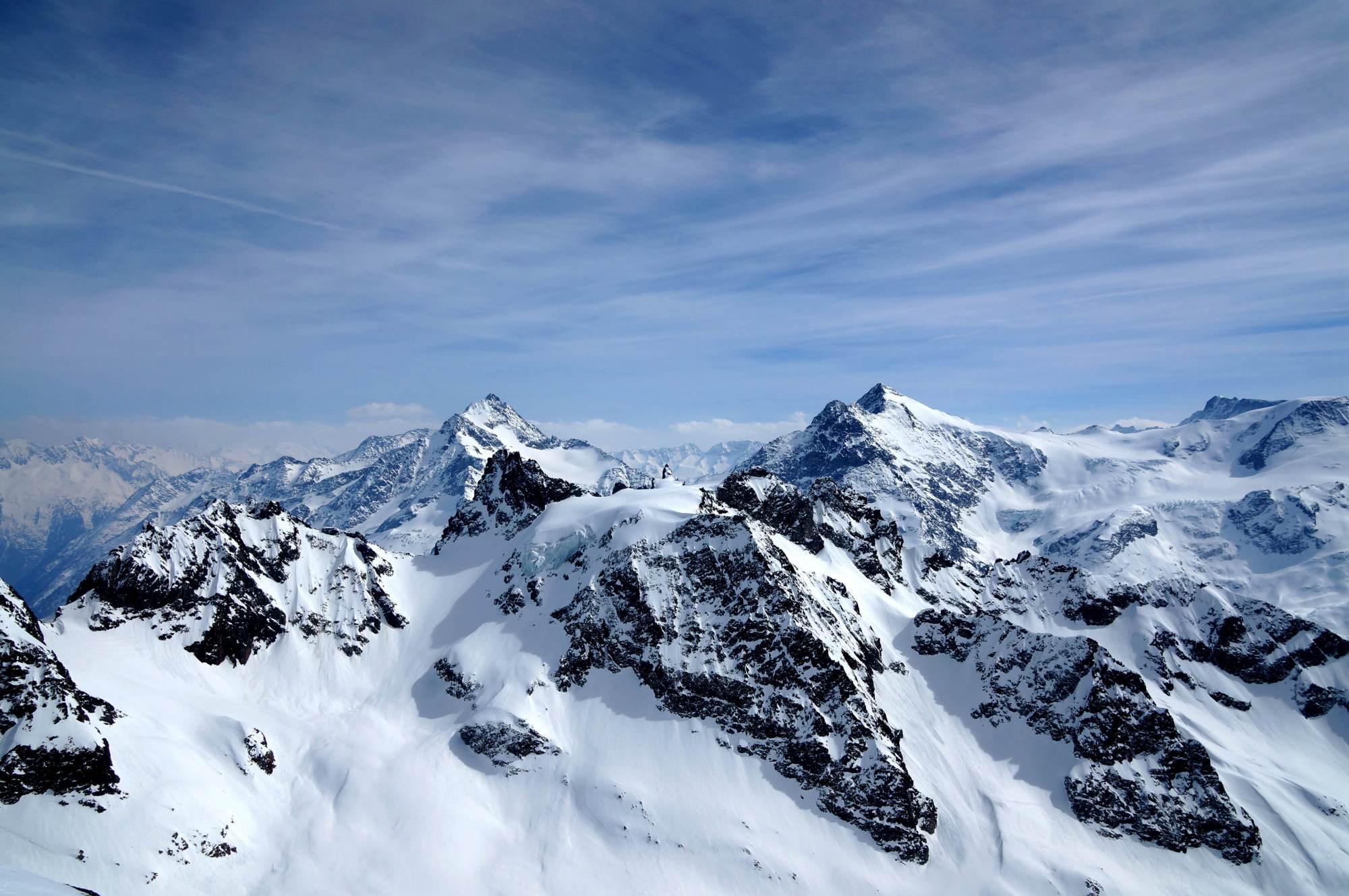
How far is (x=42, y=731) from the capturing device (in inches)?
3632

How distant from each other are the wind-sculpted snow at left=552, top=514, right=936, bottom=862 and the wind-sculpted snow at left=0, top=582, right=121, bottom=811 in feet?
234

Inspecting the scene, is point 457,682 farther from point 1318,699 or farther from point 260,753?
point 1318,699

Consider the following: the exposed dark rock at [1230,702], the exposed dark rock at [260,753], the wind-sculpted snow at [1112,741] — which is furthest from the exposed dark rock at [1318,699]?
the exposed dark rock at [260,753]

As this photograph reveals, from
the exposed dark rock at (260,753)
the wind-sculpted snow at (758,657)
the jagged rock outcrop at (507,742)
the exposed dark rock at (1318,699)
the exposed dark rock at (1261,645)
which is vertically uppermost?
the exposed dark rock at (1261,645)

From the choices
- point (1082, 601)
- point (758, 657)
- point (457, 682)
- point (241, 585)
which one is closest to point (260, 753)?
point (457, 682)

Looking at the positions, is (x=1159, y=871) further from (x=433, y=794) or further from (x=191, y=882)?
(x=191, y=882)

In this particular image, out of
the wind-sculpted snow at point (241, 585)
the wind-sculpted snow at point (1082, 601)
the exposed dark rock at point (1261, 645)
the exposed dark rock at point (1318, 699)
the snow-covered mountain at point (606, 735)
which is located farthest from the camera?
the wind-sculpted snow at point (1082, 601)

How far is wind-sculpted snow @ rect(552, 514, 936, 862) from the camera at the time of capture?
11844cm

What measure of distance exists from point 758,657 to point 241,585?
106476 millimetres

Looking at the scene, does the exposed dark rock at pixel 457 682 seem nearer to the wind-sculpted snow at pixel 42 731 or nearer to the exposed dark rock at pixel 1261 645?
the wind-sculpted snow at pixel 42 731

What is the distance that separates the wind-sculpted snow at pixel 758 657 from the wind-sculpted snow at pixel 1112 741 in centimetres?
2853

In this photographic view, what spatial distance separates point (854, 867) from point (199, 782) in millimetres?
102014

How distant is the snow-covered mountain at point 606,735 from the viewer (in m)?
102

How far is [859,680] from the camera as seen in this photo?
444ft
